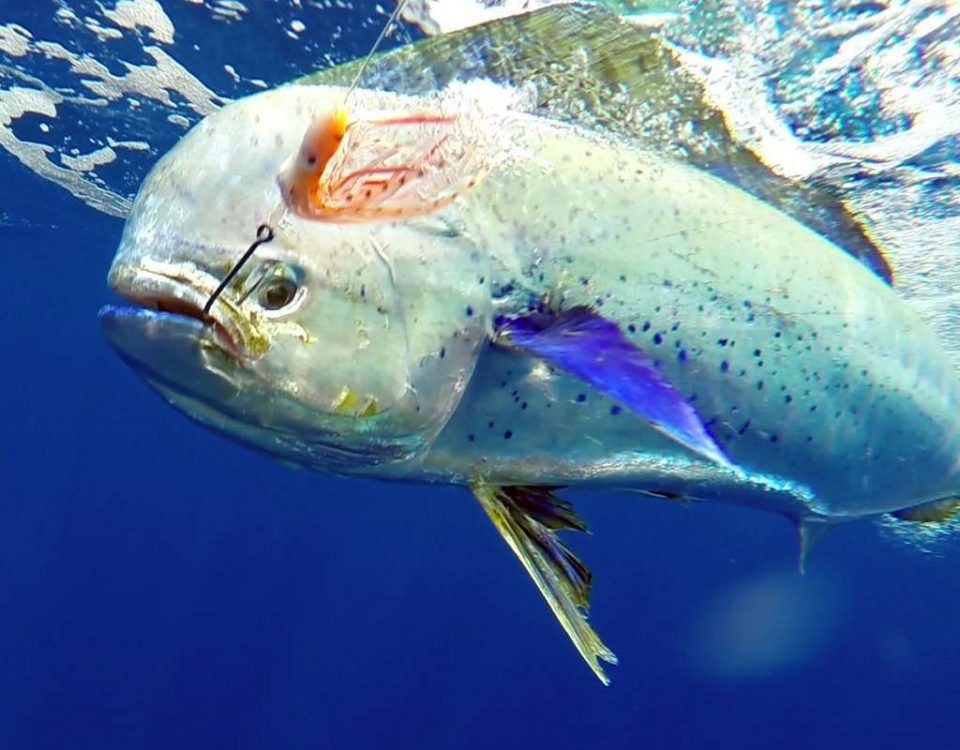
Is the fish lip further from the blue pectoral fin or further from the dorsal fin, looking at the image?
the dorsal fin

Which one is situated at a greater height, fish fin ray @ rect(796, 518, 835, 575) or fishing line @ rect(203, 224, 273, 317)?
fishing line @ rect(203, 224, 273, 317)

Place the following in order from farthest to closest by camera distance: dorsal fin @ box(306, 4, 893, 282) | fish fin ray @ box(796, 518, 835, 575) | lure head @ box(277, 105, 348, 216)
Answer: fish fin ray @ box(796, 518, 835, 575)
dorsal fin @ box(306, 4, 893, 282)
lure head @ box(277, 105, 348, 216)

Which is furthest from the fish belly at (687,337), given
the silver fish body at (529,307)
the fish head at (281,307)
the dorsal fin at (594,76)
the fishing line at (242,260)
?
the fishing line at (242,260)

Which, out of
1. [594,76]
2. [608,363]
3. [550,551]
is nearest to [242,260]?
[608,363]


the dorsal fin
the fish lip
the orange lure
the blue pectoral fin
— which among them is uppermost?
the dorsal fin

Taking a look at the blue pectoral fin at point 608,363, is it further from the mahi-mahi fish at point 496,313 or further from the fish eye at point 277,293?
the fish eye at point 277,293

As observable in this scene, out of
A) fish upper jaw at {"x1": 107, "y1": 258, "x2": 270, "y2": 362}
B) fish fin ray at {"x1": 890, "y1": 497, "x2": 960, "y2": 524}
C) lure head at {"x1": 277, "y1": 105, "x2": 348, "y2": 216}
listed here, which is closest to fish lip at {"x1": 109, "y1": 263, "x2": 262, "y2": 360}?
fish upper jaw at {"x1": 107, "y1": 258, "x2": 270, "y2": 362}

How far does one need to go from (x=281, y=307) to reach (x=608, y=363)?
2.68 feet

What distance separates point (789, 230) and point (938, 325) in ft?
24.4

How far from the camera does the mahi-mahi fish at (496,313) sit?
6.08ft

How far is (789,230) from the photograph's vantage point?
9.71ft

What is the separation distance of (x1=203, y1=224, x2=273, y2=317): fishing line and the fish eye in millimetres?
69

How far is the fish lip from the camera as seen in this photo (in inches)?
71.1

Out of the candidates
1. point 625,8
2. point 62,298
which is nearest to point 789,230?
point 625,8
